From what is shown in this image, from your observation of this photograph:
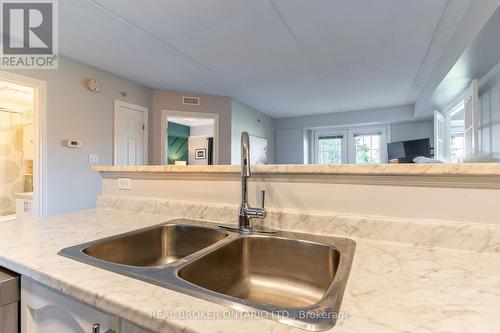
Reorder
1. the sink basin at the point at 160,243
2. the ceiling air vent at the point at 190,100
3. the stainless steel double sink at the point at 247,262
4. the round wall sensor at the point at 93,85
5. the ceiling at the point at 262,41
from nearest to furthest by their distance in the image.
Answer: the stainless steel double sink at the point at 247,262
the sink basin at the point at 160,243
the ceiling at the point at 262,41
the round wall sensor at the point at 93,85
the ceiling air vent at the point at 190,100

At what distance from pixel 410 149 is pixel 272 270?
4.49 metres

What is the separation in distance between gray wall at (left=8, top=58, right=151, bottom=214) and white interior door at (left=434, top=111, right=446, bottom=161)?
4.61 m

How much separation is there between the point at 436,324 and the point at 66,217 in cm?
148

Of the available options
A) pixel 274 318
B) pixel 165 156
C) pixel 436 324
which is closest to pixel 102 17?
pixel 165 156

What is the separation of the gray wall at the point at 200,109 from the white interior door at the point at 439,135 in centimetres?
319

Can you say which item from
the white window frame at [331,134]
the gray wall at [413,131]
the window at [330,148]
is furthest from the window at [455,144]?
the window at [330,148]

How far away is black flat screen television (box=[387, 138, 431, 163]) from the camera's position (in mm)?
4157

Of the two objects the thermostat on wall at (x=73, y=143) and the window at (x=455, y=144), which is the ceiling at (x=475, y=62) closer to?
the window at (x=455, y=144)

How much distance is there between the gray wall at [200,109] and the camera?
3.79m

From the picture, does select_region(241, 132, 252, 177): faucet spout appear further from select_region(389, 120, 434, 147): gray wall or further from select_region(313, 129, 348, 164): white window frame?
select_region(389, 120, 434, 147): gray wall

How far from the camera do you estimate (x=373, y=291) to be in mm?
495

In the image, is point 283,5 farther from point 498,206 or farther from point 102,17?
point 498,206

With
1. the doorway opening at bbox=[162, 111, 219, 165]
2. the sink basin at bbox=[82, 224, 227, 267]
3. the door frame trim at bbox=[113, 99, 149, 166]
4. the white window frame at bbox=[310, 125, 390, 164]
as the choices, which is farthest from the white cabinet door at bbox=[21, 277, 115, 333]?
the white window frame at bbox=[310, 125, 390, 164]

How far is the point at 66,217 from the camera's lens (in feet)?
4.05
